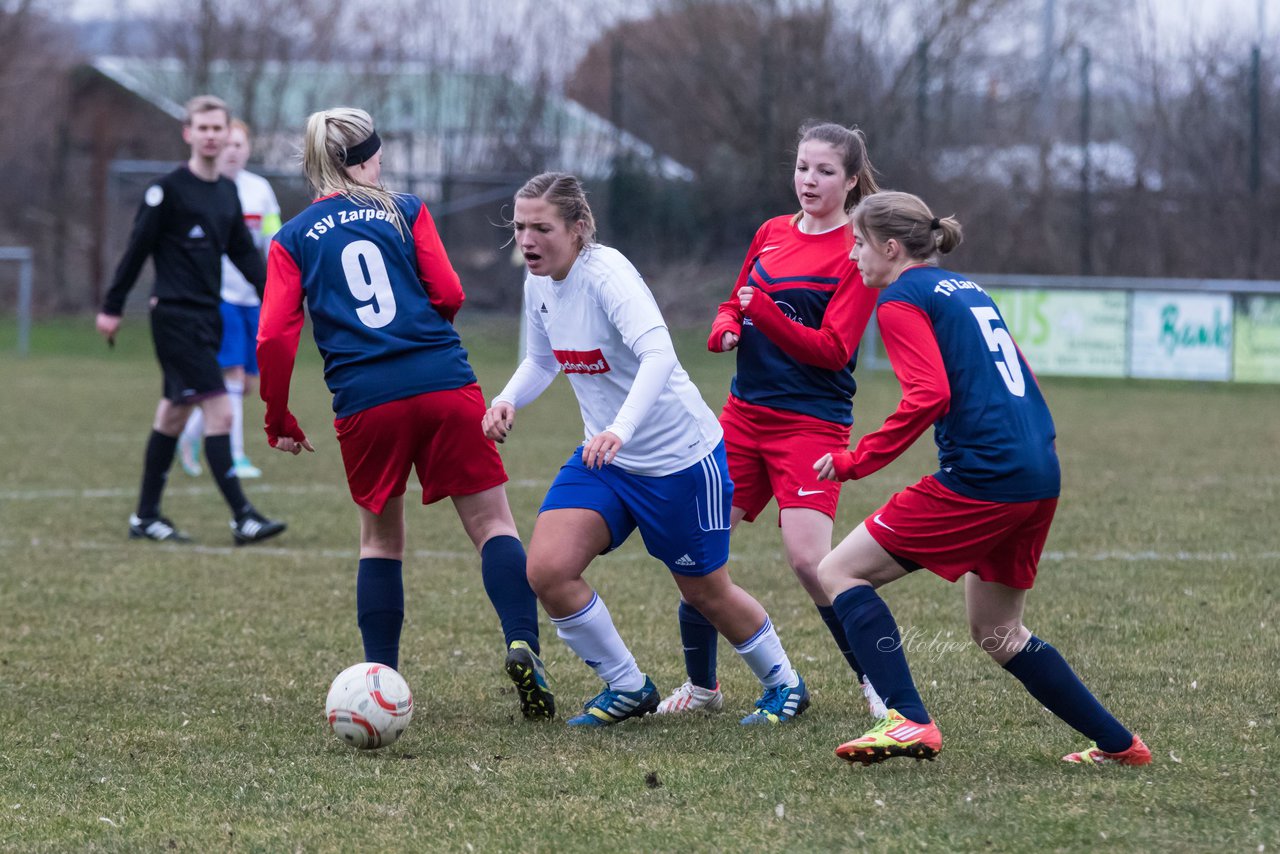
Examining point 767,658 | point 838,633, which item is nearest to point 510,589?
point 767,658

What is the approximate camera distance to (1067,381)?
18047mm

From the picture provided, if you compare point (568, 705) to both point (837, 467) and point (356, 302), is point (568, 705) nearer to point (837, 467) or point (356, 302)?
point (356, 302)

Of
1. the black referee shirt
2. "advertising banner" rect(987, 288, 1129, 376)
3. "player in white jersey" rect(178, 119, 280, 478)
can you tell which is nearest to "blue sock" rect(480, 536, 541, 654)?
the black referee shirt

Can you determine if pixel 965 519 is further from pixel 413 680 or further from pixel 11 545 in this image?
pixel 11 545

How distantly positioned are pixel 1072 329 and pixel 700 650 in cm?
1446

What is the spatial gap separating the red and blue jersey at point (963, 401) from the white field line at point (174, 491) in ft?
18.9

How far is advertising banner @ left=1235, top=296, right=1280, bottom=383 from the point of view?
17.2 m

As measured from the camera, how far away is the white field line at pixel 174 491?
9.18 metres

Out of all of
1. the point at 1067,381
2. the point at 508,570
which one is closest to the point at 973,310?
the point at 508,570

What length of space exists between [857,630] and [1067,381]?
1492 cm

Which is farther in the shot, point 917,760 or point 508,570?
point 508,570

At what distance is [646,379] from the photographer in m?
4.08

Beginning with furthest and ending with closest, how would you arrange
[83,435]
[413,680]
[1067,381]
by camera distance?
[1067,381]
[83,435]
[413,680]

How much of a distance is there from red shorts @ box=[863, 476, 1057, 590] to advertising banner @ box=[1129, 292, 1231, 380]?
47.7ft
